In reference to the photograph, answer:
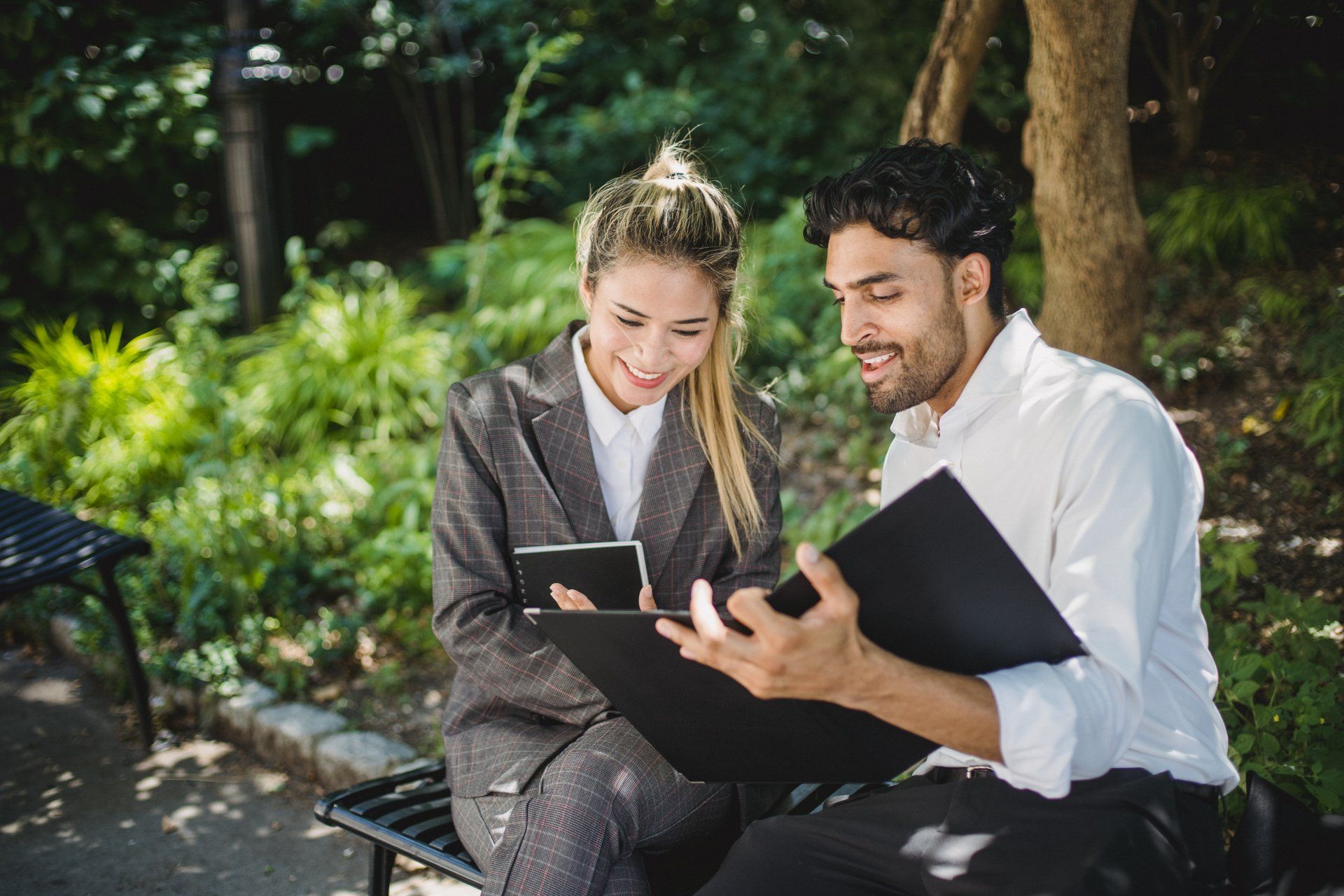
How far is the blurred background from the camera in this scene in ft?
10.6

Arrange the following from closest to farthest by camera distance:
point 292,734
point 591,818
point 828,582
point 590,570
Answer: point 828,582 < point 591,818 < point 590,570 < point 292,734

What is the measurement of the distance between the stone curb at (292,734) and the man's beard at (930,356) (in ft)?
6.64

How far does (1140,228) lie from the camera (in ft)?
9.96

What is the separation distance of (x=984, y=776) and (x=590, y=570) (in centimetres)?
83

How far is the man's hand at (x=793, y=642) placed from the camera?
1.31 m

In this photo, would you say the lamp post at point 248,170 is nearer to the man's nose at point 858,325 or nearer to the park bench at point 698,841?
the park bench at point 698,841

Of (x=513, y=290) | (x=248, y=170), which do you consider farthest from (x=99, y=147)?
(x=513, y=290)

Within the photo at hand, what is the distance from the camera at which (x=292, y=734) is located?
3393 mm

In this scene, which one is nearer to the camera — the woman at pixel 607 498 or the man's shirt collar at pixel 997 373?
the man's shirt collar at pixel 997 373

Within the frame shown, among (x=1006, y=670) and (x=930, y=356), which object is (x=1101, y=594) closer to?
(x=1006, y=670)

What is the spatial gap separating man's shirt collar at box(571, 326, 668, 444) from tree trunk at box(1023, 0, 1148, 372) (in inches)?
58.4

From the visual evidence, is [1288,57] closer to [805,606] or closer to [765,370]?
[765,370]

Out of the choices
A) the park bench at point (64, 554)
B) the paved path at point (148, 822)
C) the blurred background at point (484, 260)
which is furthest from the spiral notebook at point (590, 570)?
the park bench at point (64, 554)

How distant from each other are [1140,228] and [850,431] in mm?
2371
